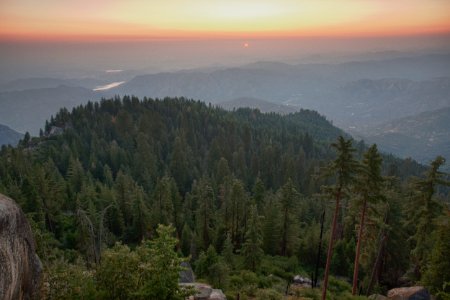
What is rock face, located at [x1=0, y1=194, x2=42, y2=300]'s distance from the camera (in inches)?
464

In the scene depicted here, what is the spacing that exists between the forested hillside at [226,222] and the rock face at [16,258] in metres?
1.15

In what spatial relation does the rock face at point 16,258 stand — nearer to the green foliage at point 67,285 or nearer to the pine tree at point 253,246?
the green foliage at point 67,285

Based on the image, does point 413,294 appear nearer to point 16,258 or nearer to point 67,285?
point 67,285

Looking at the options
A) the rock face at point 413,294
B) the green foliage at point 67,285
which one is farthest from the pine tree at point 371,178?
the green foliage at point 67,285

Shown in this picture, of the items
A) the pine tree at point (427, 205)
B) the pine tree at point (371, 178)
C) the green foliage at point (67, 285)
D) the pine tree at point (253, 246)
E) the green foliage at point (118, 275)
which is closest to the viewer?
the green foliage at point (67, 285)

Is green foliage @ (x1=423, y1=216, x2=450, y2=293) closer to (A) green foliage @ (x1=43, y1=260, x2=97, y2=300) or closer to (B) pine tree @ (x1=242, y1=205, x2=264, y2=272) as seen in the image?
(B) pine tree @ (x1=242, y1=205, x2=264, y2=272)

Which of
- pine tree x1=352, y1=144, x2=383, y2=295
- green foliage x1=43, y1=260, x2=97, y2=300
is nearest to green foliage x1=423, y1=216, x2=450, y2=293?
pine tree x1=352, y1=144, x2=383, y2=295

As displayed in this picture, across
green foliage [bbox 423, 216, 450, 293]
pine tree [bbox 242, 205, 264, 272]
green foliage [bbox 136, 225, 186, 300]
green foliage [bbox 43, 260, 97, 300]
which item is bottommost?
pine tree [bbox 242, 205, 264, 272]

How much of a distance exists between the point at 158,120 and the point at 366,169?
12349 cm

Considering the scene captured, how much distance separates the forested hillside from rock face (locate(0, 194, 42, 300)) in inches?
45.3

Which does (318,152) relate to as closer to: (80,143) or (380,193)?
(80,143)

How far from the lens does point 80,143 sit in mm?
110750

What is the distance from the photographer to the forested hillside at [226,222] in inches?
667

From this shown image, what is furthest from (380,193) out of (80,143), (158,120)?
(158,120)
